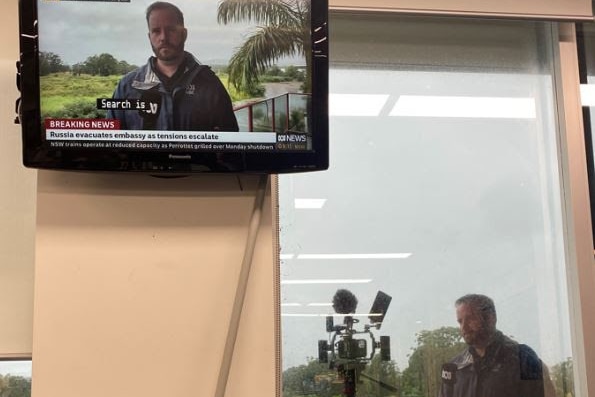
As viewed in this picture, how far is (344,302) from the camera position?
2.26m

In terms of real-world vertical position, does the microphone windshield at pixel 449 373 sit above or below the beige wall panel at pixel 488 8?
below

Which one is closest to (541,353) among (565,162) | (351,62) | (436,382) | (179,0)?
(436,382)

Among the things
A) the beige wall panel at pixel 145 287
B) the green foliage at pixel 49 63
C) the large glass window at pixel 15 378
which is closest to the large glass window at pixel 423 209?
the beige wall panel at pixel 145 287

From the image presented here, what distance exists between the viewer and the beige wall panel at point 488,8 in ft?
7.78

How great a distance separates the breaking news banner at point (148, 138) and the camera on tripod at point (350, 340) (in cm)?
83

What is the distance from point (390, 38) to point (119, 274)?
139 cm

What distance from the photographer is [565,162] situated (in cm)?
245

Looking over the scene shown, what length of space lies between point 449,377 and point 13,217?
1552 millimetres

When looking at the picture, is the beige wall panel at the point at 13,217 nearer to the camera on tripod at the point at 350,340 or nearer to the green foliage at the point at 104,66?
the green foliage at the point at 104,66

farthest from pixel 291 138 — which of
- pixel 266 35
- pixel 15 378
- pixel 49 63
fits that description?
pixel 15 378

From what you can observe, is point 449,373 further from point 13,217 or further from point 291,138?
point 13,217

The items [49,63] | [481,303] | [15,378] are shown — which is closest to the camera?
[49,63]

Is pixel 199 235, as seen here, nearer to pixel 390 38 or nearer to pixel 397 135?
pixel 397 135

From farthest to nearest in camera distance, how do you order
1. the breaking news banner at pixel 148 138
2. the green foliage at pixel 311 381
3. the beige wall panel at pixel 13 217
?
the green foliage at pixel 311 381, the beige wall panel at pixel 13 217, the breaking news banner at pixel 148 138
